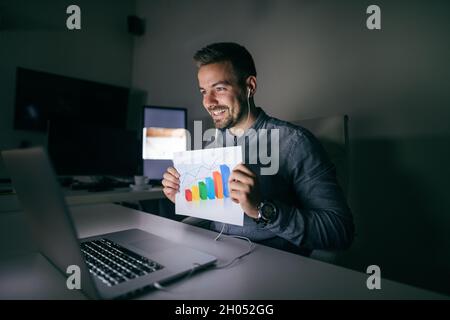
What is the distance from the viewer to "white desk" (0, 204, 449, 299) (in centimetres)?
44

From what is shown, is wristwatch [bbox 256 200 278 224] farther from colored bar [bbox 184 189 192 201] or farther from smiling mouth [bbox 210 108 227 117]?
smiling mouth [bbox 210 108 227 117]

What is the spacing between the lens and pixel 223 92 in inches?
43.9

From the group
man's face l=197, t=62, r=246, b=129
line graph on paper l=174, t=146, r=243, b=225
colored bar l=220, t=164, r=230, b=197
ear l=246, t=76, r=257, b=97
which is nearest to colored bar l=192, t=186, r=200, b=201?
line graph on paper l=174, t=146, r=243, b=225

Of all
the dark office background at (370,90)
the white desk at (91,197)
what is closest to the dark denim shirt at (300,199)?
the dark office background at (370,90)

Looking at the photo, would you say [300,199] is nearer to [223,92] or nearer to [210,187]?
[210,187]

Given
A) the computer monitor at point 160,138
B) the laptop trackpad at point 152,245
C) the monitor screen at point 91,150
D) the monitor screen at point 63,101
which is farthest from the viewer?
the monitor screen at point 63,101

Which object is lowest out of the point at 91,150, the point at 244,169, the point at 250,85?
the point at 244,169

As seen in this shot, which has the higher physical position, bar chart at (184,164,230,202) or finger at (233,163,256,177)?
finger at (233,163,256,177)

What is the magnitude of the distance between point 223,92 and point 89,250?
78 cm

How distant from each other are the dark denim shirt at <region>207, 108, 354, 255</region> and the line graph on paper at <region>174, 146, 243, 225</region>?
115 millimetres

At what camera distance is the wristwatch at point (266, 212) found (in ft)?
2.32

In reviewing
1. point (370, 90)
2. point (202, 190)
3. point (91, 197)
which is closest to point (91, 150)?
point (91, 197)

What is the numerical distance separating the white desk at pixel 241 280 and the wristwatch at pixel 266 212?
0.07 metres

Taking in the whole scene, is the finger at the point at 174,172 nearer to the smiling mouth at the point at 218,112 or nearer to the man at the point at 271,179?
the man at the point at 271,179
